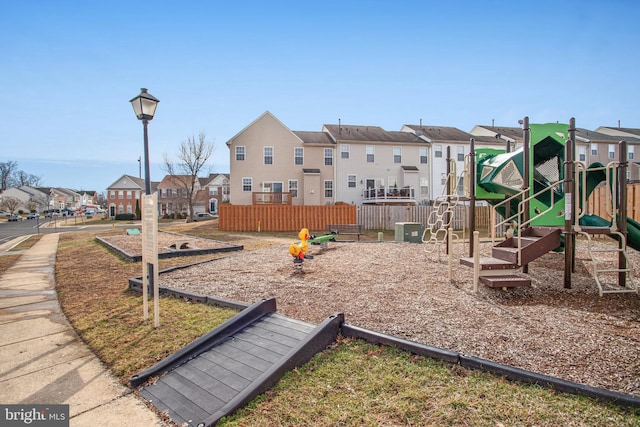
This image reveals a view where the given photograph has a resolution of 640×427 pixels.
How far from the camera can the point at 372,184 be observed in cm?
3647

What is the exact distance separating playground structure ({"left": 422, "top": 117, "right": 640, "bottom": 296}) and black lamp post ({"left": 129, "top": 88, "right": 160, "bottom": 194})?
6380 millimetres

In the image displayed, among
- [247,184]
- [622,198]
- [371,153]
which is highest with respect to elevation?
[371,153]

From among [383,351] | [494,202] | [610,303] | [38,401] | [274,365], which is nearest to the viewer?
[38,401]

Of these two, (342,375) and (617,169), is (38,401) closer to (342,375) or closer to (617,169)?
(342,375)

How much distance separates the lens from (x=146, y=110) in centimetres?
679

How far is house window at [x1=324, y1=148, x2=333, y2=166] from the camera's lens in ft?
117

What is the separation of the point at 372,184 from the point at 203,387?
3379 centimetres

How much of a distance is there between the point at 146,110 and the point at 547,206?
30.2ft

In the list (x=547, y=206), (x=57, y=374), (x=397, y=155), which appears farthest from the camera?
Answer: (x=397, y=155)

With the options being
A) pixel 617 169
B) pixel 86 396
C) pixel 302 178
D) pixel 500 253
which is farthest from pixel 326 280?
pixel 302 178

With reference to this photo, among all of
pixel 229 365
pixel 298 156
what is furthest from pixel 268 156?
pixel 229 365

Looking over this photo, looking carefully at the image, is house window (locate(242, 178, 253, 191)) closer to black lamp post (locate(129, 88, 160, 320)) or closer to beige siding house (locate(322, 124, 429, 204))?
beige siding house (locate(322, 124, 429, 204))

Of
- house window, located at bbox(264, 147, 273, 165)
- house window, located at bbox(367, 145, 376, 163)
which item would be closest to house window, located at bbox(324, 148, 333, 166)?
house window, located at bbox(367, 145, 376, 163)

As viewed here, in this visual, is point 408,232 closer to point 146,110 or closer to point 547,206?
point 547,206
